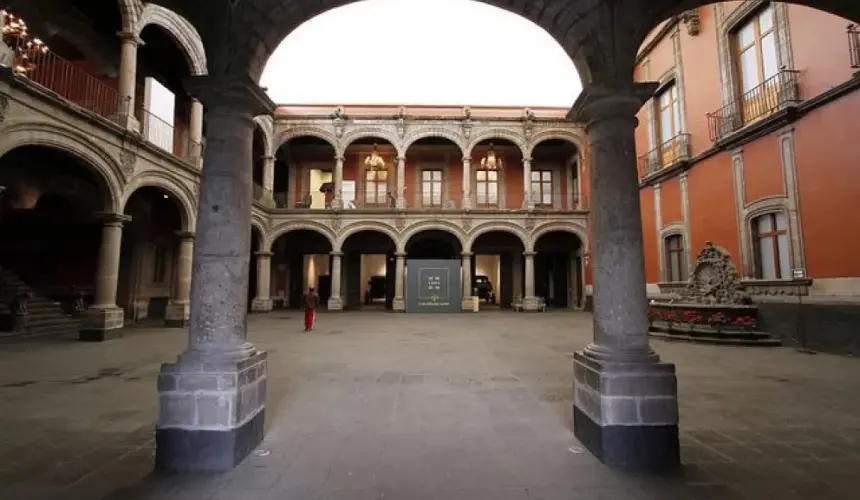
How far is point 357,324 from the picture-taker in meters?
12.9

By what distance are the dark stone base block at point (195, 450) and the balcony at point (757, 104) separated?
12.4m

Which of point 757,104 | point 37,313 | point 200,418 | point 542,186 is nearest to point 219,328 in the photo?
point 200,418

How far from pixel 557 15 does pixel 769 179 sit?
998 centimetres

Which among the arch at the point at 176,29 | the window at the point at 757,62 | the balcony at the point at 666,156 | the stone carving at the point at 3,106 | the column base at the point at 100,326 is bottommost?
the column base at the point at 100,326

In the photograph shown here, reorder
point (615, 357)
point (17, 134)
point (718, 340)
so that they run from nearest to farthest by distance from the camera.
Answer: point (615, 357) → point (17, 134) → point (718, 340)

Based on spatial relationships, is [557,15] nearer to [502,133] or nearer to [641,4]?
[641,4]

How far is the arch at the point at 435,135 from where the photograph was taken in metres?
19.3

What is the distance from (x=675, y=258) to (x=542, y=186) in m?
8.88

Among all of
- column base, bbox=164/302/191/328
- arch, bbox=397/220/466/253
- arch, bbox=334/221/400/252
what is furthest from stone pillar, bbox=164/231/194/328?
arch, bbox=397/220/466/253

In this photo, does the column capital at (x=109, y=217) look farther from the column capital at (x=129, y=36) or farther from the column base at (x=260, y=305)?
the column base at (x=260, y=305)

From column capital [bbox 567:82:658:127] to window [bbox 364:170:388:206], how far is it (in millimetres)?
18156

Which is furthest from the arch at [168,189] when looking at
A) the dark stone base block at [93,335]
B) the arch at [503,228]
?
the arch at [503,228]

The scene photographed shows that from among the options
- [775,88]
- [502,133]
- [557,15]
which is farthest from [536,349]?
[502,133]

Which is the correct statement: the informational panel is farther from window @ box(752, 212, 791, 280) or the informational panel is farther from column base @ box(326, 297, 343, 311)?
window @ box(752, 212, 791, 280)
